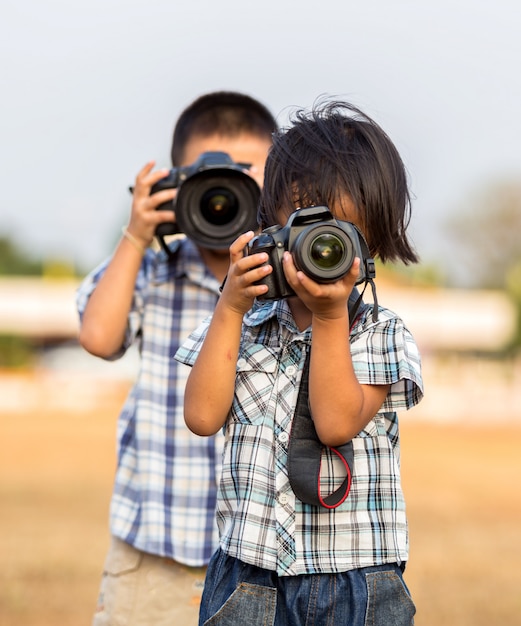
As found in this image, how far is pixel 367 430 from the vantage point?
167cm

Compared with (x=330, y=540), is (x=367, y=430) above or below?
above

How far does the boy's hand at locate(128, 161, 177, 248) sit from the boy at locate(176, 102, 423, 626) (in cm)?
74

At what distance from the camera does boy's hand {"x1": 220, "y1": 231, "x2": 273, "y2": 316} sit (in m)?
1.54

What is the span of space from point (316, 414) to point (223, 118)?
4.24ft

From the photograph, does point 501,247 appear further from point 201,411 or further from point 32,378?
point 201,411

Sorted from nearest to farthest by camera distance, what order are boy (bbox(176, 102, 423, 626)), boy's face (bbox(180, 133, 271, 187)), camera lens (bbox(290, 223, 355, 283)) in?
camera lens (bbox(290, 223, 355, 283)) → boy (bbox(176, 102, 423, 626)) → boy's face (bbox(180, 133, 271, 187))

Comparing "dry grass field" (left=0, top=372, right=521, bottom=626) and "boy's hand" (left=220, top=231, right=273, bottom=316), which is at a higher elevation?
"boy's hand" (left=220, top=231, right=273, bottom=316)

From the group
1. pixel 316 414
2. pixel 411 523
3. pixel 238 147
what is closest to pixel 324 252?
pixel 316 414

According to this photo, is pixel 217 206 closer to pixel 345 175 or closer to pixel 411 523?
pixel 345 175

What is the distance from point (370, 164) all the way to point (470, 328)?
34.3 meters

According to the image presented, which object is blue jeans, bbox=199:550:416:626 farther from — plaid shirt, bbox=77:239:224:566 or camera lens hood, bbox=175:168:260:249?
camera lens hood, bbox=175:168:260:249

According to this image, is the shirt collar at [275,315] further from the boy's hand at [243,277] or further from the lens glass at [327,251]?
the lens glass at [327,251]

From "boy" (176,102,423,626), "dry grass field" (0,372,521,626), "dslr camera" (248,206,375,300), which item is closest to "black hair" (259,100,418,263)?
"boy" (176,102,423,626)

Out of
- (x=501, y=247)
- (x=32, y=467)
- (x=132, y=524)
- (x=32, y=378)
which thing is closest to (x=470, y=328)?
(x=32, y=378)
